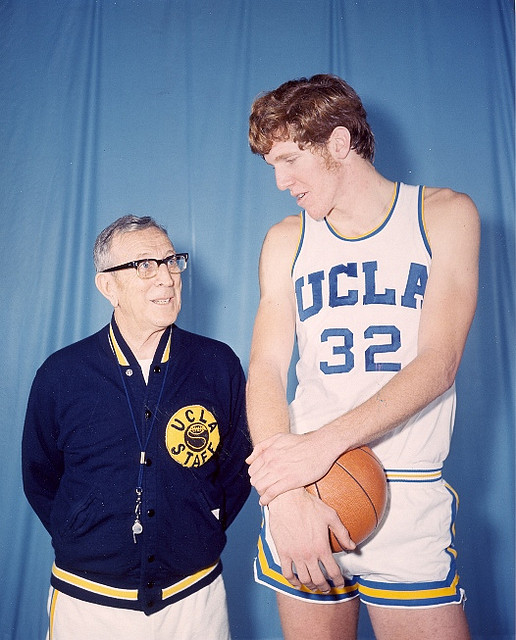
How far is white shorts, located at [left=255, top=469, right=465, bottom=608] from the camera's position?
1546 millimetres

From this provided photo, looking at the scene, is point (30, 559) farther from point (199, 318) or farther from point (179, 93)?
point (179, 93)

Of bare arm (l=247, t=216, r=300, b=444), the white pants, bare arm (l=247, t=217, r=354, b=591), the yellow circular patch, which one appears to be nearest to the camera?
bare arm (l=247, t=217, r=354, b=591)

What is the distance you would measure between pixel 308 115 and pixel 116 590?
4.88ft

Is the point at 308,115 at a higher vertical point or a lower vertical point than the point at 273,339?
higher

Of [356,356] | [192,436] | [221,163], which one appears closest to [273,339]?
[356,356]

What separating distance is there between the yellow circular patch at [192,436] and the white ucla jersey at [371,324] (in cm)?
34

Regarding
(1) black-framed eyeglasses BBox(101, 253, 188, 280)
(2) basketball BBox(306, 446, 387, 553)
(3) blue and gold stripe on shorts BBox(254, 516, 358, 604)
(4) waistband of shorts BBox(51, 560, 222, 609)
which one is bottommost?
(4) waistband of shorts BBox(51, 560, 222, 609)

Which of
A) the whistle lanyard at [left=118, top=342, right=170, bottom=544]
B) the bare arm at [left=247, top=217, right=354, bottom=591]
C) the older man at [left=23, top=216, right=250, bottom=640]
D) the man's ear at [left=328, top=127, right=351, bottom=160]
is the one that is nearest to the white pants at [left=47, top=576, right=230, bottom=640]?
the older man at [left=23, top=216, right=250, bottom=640]

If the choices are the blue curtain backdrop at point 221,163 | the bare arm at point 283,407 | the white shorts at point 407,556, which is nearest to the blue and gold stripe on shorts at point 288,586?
the white shorts at point 407,556

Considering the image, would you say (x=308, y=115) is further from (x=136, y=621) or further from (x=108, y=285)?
(x=136, y=621)

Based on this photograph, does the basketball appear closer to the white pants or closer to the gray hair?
the white pants

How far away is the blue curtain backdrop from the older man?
3.60ft

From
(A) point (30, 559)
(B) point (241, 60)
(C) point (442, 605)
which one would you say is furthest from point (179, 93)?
(C) point (442, 605)

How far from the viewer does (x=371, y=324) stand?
1.68 metres
